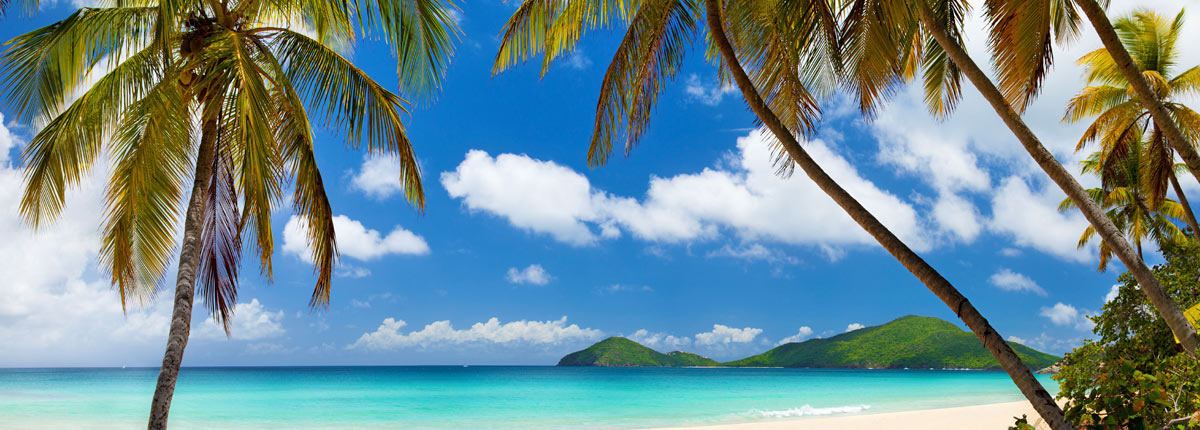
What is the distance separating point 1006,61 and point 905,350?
2447 inches

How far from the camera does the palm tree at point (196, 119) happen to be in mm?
4719

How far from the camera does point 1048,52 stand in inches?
199

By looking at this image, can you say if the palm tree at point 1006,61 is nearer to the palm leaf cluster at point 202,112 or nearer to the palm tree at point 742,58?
the palm tree at point 742,58

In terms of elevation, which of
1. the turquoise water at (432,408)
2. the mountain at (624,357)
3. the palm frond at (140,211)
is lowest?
the turquoise water at (432,408)

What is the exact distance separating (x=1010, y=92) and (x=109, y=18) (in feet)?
23.8

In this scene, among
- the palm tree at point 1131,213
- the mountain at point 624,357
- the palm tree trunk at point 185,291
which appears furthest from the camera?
the mountain at point 624,357

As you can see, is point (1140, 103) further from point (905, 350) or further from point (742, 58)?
point (905, 350)

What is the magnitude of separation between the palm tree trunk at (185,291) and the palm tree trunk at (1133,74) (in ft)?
21.0

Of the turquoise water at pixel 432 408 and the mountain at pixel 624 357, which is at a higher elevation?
the mountain at pixel 624 357

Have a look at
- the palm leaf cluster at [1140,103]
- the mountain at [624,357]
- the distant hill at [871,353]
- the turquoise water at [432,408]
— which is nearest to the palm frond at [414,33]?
the palm leaf cluster at [1140,103]

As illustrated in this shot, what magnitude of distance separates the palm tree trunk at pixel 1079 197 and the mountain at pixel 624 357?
67.4 meters

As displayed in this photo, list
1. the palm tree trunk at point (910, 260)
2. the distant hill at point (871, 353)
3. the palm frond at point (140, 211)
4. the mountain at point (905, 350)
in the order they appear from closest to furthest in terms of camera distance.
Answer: the palm tree trunk at point (910, 260), the palm frond at point (140, 211), the mountain at point (905, 350), the distant hill at point (871, 353)

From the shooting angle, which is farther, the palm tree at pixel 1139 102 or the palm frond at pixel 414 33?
the palm tree at pixel 1139 102

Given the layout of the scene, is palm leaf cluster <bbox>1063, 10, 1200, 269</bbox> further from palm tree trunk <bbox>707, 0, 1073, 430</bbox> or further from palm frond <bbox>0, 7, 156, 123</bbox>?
palm frond <bbox>0, 7, 156, 123</bbox>
